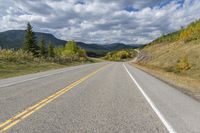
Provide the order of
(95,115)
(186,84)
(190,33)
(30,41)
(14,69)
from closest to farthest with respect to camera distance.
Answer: (95,115) → (186,84) → (14,69) → (30,41) → (190,33)

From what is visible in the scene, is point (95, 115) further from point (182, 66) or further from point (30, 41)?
point (30, 41)

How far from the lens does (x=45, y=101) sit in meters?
7.59

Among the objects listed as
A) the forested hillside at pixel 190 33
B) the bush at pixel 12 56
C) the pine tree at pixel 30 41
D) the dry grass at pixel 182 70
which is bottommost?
the dry grass at pixel 182 70

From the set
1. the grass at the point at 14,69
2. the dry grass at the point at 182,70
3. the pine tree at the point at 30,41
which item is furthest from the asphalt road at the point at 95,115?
the pine tree at the point at 30,41

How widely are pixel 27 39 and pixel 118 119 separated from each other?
4559 cm

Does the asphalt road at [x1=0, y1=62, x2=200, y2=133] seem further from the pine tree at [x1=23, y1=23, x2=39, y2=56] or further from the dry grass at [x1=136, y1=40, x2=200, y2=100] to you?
the pine tree at [x1=23, y1=23, x2=39, y2=56]

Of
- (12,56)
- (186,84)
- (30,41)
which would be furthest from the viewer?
(30,41)

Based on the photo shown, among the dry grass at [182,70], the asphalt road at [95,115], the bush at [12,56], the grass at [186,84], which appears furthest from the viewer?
the bush at [12,56]

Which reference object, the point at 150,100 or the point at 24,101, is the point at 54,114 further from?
the point at 150,100

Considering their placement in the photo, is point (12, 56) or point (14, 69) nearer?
point (14, 69)

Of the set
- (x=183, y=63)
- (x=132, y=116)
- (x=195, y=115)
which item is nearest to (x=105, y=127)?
(x=132, y=116)

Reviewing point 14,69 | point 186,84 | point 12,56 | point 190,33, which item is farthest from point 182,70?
point 190,33

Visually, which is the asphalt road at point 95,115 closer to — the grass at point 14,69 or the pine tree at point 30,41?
the grass at point 14,69

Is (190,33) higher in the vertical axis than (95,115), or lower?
higher
